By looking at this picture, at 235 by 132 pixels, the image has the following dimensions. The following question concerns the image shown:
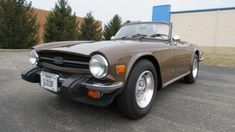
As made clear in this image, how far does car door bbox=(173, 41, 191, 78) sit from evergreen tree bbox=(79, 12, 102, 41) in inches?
552

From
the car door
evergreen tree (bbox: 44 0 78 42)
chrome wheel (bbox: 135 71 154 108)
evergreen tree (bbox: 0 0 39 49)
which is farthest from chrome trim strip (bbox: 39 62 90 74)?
evergreen tree (bbox: 44 0 78 42)

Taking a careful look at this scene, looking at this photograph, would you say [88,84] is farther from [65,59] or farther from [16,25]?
→ [16,25]

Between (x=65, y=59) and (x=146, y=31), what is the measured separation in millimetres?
1778

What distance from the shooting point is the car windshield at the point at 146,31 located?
3.78 meters

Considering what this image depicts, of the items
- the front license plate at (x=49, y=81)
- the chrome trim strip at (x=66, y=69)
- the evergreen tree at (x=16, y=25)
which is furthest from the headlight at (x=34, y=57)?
the evergreen tree at (x=16, y=25)

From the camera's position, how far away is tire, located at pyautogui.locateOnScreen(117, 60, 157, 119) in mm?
2449

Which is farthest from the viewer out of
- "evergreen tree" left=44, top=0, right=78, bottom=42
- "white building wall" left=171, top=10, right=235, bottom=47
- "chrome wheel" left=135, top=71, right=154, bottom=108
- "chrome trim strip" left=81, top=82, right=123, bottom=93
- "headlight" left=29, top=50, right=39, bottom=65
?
"white building wall" left=171, top=10, right=235, bottom=47

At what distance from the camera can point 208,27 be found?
1861cm

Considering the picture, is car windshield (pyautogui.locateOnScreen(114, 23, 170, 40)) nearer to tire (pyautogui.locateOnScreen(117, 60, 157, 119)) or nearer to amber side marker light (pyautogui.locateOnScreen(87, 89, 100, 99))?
tire (pyautogui.locateOnScreen(117, 60, 157, 119))

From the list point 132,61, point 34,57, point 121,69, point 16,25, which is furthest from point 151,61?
point 16,25

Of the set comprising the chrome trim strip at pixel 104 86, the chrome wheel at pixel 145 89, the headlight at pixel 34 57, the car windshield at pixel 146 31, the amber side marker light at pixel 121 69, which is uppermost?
the car windshield at pixel 146 31

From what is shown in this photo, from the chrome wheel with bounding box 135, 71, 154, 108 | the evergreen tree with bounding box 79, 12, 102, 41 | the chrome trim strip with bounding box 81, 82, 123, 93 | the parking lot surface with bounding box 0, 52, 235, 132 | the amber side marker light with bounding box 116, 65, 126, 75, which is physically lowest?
the parking lot surface with bounding box 0, 52, 235, 132

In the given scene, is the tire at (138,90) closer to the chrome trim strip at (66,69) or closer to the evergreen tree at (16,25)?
the chrome trim strip at (66,69)

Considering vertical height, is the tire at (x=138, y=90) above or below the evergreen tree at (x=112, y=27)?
below
